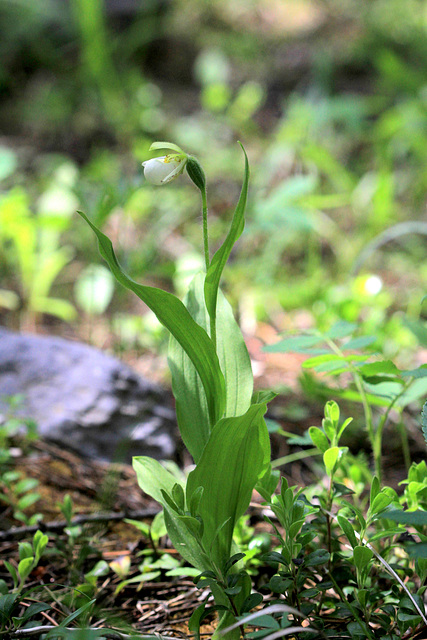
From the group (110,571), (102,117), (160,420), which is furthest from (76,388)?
(102,117)

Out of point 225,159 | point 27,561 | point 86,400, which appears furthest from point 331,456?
point 225,159

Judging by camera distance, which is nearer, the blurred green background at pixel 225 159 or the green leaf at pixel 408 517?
the green leaf at pixel 408 517

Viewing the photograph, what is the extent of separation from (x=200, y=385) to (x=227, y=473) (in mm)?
173

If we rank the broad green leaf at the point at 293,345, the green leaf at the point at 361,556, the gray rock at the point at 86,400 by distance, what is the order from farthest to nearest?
the gray rock at the point at 86,400
the broad green leaf at the point at 293,345
the green leaf at the point at 361,556

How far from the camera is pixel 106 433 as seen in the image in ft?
5.12

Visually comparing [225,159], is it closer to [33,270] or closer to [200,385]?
[33,270]

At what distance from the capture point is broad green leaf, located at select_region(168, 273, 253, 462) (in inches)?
35.8

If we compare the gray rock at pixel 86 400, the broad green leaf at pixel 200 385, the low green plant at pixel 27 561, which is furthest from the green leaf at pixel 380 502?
the gray rock at pixel 86 400

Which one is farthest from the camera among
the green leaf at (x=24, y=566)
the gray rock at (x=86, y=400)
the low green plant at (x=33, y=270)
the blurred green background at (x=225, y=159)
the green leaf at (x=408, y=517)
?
the low green plant at (x=33, y=270)

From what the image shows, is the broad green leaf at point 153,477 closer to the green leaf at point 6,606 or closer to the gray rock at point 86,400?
the green leaf at point 6,606

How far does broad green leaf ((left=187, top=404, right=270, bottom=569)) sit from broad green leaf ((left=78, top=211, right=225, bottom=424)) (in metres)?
0.07

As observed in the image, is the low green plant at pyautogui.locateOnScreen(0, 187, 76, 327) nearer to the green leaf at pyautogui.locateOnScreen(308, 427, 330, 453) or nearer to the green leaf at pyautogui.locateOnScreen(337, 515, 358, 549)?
the green leaf at pyautogui.locateOnScreen(308, 427, 330, 453)

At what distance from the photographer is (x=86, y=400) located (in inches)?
62.7

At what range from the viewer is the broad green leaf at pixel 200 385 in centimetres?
91
